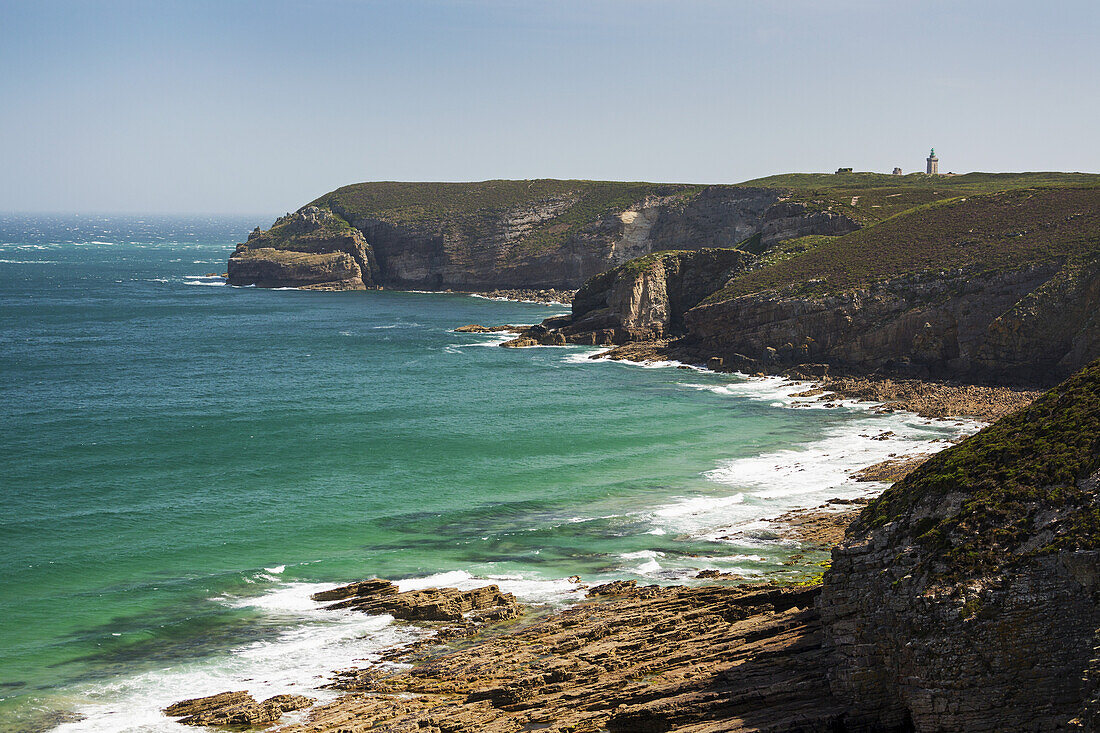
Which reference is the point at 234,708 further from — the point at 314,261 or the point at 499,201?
the point at 499,201

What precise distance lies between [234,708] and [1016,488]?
21136 millimetres

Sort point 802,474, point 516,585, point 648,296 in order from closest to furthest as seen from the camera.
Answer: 1. point 516,585
2. point 802,474
3. point 648,296

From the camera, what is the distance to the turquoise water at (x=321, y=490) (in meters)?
31.7

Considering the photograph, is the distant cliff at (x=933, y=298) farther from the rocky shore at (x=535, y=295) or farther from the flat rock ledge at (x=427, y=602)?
the flat rock ledge at (x=427, y=602)

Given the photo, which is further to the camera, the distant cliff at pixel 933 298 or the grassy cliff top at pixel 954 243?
the grassy cliff top at pixel 954 243

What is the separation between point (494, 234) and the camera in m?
155

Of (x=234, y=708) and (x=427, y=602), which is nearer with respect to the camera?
(x=234, y=708)

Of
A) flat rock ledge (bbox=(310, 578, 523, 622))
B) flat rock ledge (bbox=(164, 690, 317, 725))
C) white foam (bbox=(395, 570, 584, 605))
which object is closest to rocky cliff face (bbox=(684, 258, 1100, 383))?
white foam (bbox=(395, 570, 584, 605))

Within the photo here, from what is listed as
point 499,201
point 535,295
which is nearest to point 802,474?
point 535,295

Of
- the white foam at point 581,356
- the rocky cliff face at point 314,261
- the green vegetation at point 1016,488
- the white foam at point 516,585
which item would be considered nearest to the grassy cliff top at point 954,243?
the white foam at point 581,356

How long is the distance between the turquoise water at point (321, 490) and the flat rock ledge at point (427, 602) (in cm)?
98

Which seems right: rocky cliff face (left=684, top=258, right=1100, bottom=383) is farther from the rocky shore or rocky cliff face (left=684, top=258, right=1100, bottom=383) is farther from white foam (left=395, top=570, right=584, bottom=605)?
the rocky shore

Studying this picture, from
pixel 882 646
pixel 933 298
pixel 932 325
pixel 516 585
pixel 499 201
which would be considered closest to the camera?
pixel 882 646

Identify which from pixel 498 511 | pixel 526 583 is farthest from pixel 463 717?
pixel 498 511
